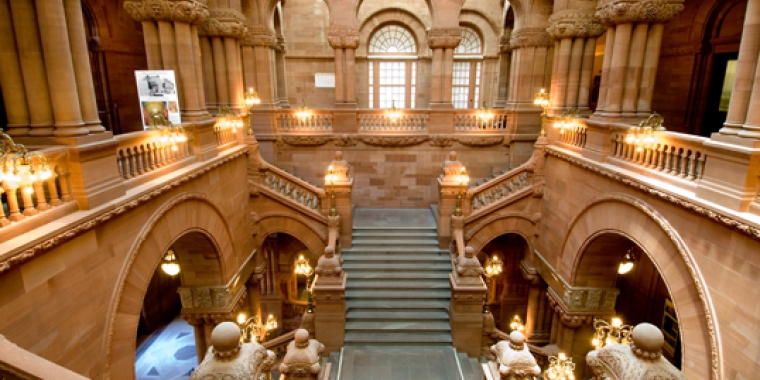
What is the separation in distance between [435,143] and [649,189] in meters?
7.79

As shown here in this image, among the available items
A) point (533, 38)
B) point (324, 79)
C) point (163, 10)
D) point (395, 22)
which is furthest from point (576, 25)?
point (324, 79)

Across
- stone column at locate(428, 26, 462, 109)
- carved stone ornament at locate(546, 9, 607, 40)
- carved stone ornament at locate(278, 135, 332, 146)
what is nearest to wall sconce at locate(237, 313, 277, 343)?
carved stone ornament at locate(278, 135, 332, 146)

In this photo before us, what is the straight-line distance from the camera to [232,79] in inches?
491

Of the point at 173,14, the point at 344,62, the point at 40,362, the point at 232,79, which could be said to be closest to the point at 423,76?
the point at 344,62

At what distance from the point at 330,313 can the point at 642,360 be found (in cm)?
747

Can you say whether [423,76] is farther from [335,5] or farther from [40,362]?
[40,362]

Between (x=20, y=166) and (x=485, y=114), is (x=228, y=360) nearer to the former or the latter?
(x=20, y=166)

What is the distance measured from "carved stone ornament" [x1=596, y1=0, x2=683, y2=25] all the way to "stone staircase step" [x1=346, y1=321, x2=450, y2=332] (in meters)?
7.82

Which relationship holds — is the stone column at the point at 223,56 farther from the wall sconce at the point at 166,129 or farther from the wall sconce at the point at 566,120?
the wall sconce at the point at 566,120

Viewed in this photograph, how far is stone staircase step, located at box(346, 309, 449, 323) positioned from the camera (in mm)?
10570

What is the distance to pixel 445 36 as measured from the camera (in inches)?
548

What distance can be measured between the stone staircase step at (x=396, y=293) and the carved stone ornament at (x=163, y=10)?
7367 millimetres

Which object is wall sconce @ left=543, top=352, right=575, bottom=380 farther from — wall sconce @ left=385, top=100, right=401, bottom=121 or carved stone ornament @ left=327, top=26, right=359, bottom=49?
carved stone ornament @ left=327, top=26, right=359, bottom=49

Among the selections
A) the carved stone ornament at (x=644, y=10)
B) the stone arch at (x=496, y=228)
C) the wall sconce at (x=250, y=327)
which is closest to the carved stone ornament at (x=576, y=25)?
the carved stone ornament at (x=644, y=10)
